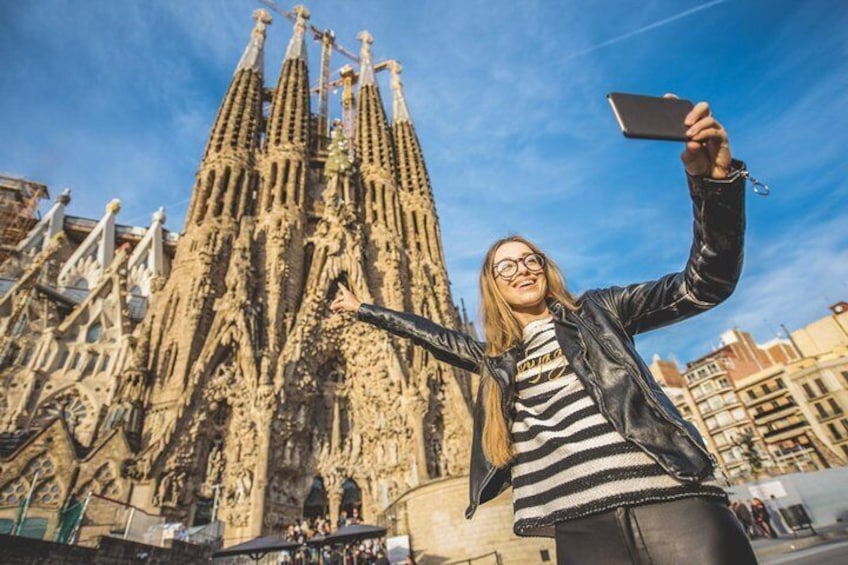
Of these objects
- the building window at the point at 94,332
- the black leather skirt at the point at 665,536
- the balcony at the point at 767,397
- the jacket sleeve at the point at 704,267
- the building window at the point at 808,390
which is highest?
the building window at the point at 94,332

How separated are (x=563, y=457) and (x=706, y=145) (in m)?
0.96

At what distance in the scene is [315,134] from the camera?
2917 cm

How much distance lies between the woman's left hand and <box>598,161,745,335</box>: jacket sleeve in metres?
0.03

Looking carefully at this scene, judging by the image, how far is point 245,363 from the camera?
15180 millimetres

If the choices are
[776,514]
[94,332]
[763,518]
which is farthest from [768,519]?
[94,332]

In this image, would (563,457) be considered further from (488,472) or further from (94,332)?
(94,332)

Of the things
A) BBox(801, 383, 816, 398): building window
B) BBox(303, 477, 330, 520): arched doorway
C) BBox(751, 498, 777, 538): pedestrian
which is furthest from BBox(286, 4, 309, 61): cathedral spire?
BBox(801, 383, 816, 398): building window

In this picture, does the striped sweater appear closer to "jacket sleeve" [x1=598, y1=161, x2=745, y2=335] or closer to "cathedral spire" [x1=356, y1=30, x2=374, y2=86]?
"jacket sleeve" [x1=598, y1=161, x2=745, y2=335]

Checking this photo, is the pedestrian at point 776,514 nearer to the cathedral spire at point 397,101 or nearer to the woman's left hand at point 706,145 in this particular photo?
the woman's left hand at point 706,145

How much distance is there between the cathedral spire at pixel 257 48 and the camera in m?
25.8

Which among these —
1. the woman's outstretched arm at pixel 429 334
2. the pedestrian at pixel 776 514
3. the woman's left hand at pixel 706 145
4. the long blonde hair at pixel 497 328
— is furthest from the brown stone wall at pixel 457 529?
the woman's left hand at pixel 706 145

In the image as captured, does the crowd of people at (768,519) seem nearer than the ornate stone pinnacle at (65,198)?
Yes

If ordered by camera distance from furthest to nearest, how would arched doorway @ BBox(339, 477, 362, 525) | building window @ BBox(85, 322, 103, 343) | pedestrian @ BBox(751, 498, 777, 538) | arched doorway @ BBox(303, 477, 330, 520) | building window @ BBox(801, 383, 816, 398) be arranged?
building window @ BBox(801, 383, 816, 398)
building window @ BBox(85, 322, 103, 343)
arched doorway @ BBox(339, 477, 362, 525)
arched doorway @ BBox(303, 477, 330, 520)
pedestrian @ BBox(751, 498, 777, 538)

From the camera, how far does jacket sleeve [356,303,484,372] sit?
6.38 ft
